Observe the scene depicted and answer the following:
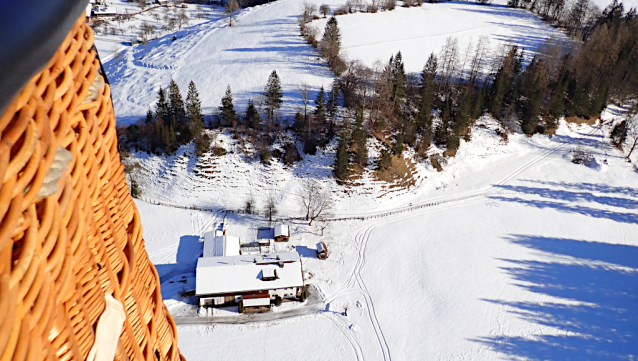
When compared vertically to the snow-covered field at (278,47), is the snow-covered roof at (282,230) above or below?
below

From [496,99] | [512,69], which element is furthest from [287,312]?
[512,69]

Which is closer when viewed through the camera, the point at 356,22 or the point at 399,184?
the point at 399,184

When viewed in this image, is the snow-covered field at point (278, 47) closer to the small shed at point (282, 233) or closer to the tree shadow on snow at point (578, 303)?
the small shed at point (282, 233)

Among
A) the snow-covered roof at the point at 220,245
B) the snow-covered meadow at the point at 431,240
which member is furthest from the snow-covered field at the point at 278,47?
the snow-covered roof at the point at 220,245

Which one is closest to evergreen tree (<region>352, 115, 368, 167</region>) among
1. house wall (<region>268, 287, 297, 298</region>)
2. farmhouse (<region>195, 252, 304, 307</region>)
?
farmhouse (<region>195, 252, 304, 307</region>)

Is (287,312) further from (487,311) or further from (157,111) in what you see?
(157,111)

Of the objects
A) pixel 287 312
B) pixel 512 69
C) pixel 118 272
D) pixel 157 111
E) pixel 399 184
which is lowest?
pixel 287 312

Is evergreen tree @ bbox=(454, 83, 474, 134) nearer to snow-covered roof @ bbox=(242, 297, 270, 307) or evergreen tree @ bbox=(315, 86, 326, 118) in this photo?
evergreen tree @ bbox=(315, 86, 326, 118)
